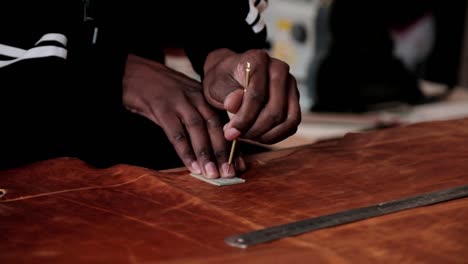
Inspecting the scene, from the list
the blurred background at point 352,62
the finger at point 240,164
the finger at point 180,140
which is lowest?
the blurred background at point 352,62

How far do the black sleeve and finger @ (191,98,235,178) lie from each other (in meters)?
0.28

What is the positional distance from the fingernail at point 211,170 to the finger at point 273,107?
3.6 inches

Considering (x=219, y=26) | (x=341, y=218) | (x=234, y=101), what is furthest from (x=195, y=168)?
(x=219, y=26)

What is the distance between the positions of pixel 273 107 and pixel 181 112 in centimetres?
23

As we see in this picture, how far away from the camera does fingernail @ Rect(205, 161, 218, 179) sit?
1438mm

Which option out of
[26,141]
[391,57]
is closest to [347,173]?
[26,141]

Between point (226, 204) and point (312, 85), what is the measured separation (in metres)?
2.52

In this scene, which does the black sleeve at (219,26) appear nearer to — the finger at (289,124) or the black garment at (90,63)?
the black garment at (90,63)

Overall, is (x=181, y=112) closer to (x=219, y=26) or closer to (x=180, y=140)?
(x=180, y=140)

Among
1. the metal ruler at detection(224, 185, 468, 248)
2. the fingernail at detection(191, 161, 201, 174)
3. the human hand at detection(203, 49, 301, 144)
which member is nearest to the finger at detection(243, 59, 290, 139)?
the human hand at detection(203, 49, 301, 144)

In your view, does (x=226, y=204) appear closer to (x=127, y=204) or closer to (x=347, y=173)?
(x=127, y=204)

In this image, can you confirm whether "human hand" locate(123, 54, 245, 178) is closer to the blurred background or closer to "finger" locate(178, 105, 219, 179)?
"finger" locate(178, 105, 219, 179)

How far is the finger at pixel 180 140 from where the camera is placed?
150 cm

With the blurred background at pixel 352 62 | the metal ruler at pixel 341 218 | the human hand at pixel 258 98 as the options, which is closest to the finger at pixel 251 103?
the human hand at pixel 258 98
